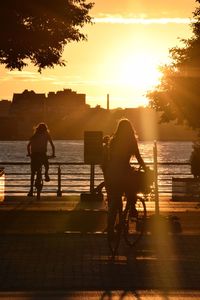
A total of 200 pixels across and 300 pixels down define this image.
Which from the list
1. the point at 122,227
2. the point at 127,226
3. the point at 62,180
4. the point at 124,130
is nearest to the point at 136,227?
the point at 127,226

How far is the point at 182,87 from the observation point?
80.3 feet

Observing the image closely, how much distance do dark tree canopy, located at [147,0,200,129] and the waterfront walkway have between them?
756 centimetres

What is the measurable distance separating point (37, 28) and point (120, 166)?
238 inches

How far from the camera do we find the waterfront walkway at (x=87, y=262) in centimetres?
934

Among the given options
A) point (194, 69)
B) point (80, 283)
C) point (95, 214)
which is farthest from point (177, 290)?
point (194, 69)

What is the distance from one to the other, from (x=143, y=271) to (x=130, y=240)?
2480 millimetres

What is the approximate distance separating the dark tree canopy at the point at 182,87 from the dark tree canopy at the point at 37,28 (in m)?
5.60

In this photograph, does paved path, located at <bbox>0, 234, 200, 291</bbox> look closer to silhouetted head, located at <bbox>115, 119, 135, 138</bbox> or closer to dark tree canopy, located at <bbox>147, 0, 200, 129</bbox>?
silhouetted head, located at <bbox>115, 119, 135, 138</bbox>

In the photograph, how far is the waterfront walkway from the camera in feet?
30.6

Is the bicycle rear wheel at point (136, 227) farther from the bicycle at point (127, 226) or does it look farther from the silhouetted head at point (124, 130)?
the silhouetted head at point (124, 130)

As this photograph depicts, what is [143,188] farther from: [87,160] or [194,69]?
[194,69]

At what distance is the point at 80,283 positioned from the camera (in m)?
9.70

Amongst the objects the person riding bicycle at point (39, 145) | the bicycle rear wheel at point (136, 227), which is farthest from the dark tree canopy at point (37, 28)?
the bicycle rear wheel at point (136, 227)

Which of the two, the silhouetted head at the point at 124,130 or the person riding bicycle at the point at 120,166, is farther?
the silhouetted head at the point at 124,130
